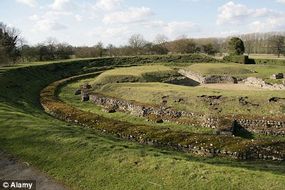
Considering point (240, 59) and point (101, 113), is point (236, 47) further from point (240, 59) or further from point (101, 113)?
point (101, 113)

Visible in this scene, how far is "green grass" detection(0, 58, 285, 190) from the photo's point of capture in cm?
1606

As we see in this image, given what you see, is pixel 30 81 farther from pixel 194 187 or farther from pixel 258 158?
pixel 194 187

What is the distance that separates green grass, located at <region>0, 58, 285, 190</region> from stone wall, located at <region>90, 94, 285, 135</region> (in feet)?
28.9

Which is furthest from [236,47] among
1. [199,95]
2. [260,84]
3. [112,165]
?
[112,165]

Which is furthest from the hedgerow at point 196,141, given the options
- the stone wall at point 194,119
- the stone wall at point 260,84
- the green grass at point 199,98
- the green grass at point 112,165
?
the stone wall at point 260,84

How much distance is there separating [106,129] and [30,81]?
33.9m

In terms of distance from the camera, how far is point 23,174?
17859mm

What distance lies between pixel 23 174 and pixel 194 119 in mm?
20271

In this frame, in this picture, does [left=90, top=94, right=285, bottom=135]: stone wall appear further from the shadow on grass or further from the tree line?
the tree line

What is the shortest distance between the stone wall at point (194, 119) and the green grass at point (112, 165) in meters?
8.82

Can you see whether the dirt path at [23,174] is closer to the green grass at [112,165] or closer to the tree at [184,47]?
the green grass at [112,165]

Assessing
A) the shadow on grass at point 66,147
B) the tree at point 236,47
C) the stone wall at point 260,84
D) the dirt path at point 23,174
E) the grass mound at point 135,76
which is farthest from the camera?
the tree at point 236,47

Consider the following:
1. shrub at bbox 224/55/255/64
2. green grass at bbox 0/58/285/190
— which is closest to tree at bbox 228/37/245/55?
shrub at bbox 224/55/255/64

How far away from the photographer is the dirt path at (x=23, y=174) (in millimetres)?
16703
